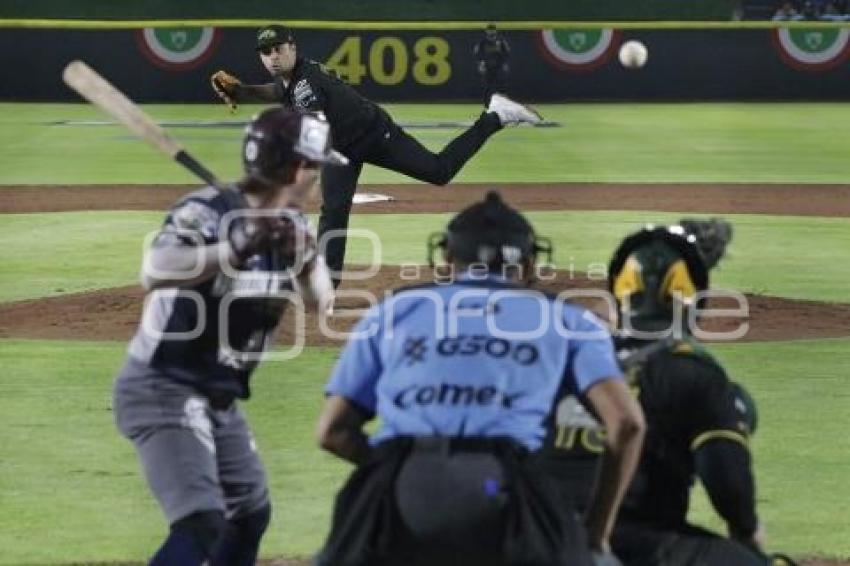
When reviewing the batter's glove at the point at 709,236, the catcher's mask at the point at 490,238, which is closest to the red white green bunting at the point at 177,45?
the batter's glove at the point at 709,236

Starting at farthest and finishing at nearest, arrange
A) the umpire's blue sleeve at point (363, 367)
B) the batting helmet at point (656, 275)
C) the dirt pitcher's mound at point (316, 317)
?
the dirt pitcher's mound at point (316, 317) → the batting helmet at point (656, 275) → the umpire's blue sleeve at point (363, 367)

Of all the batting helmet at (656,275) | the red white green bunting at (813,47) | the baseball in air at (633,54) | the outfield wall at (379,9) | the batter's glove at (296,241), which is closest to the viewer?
the batting helmet at (656,275)

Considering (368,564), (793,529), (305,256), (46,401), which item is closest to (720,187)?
(46,401)

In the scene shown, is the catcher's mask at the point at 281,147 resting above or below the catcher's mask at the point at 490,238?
below

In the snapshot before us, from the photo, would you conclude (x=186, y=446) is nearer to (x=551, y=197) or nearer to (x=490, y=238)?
(x=490, y=238)

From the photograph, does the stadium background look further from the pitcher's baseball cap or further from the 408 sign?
the pitcher's baseball cap

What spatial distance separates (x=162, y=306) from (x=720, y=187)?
18040mm

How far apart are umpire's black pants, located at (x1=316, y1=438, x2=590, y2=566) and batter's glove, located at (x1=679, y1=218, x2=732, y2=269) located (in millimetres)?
1360

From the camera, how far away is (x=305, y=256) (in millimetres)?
6375

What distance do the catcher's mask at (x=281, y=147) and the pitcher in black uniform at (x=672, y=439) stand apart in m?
1.18

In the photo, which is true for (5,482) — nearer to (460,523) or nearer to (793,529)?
(793,529)

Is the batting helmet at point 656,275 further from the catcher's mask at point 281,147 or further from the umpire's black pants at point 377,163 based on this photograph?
the umpire's black pants at point 377,163

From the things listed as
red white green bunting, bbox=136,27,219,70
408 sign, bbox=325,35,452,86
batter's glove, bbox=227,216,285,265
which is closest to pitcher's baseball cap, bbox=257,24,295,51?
batter's glove, bbox=227,216,285,265

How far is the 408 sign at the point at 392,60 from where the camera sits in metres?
37.4
